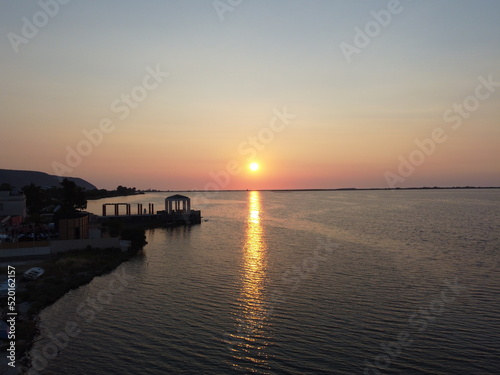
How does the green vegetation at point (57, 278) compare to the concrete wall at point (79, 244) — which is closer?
the green vegetation at point (57, 278)

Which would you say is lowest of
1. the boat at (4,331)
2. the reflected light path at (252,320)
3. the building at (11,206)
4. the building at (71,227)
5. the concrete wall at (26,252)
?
the reflected light path at (252,320)

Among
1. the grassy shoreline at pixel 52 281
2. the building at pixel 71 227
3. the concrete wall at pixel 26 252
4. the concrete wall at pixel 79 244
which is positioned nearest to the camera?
the grassy shoreline at pixel 52 281

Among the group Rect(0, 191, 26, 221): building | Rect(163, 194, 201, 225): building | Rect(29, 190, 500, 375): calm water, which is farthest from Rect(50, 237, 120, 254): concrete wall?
Rect(163, 194, 201, 225): building

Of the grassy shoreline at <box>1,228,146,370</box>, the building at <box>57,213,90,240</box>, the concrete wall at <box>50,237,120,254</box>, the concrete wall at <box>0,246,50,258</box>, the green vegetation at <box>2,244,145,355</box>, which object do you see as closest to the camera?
the grassy shoreline at <box>1,228,146,370</box>

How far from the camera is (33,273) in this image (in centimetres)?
2975

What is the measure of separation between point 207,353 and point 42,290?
48.8 feet

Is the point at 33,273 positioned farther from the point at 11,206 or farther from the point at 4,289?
the point at 11,206

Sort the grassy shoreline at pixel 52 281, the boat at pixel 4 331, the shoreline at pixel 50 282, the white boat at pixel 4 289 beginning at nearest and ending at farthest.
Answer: the boat at pixel 4 331 → the shoreline at pixel 50 282 → the grassy shoreline at pixel 52 281 → the white boat at pixel 4 289

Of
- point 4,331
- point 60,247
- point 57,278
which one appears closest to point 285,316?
point 4,331

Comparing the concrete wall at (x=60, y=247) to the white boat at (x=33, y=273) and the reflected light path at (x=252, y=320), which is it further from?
the reflected light path at (x=252, y=320)

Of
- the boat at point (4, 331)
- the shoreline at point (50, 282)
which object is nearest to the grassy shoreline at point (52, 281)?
the shoreline at point (50, 282)

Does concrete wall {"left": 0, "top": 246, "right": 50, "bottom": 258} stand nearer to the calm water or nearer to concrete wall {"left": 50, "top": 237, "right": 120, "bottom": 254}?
concrete wall {"left": 50, "top": 237, "right": 120, "bottom": 254}

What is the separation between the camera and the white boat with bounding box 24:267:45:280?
29.4 m

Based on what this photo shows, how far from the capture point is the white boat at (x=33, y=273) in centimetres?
2939
